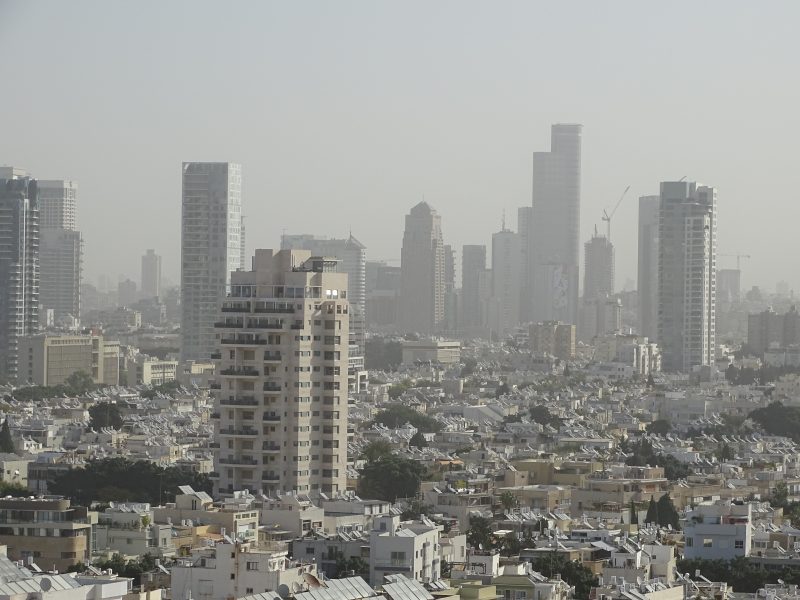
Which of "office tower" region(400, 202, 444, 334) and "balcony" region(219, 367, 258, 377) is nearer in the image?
"balcony" region(219, 367, 258, 377)

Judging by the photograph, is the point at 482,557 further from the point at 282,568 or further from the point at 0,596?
the point at 0,596

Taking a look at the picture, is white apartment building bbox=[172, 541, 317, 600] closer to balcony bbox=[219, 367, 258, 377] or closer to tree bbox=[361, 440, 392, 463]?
balcony bbox=[219, 367, 258, 377]

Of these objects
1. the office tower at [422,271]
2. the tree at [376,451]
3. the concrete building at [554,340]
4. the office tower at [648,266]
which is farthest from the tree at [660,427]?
the office tower at [422,271]

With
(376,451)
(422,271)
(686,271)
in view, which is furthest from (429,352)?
(376,451)

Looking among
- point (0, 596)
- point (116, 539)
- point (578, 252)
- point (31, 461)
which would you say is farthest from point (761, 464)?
point (578, 252)

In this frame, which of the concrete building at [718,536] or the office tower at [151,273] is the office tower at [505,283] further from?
the concrete building at [718,536]

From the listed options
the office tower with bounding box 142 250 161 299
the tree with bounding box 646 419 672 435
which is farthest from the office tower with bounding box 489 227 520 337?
the tree with bounding box 646 419 672 435

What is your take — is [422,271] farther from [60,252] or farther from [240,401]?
[240,401]
